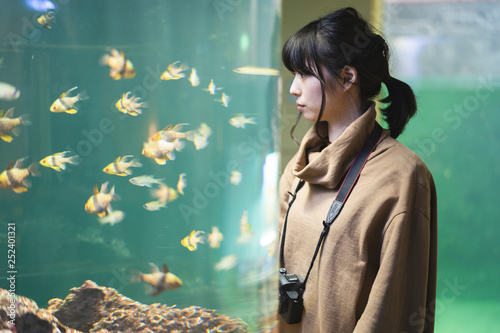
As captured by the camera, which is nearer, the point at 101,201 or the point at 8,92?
the point at 8,92

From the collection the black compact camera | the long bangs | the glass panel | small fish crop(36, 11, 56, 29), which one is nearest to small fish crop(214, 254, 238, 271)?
the black compact camera

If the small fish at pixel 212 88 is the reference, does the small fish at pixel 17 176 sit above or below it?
below

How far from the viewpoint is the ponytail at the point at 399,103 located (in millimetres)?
1371

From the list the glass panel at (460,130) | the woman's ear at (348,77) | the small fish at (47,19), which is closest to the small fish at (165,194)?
the small fish at (47,19)

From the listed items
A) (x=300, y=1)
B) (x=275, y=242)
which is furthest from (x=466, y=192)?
(x=275, y=242)

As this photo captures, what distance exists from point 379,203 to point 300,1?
5.17 feet

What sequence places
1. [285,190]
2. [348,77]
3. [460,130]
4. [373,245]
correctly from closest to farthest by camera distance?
1. [373,245]
2. [348,77]
3. [285,190]
4. [460,130]

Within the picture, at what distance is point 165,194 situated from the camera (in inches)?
45.1

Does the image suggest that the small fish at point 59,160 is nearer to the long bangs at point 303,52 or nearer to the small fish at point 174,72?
the small fish at point 174,72

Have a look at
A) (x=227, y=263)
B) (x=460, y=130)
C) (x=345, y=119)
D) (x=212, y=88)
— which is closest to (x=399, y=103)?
(x=345, y=119)

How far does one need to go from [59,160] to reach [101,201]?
0.48ft

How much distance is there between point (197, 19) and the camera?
1.07m

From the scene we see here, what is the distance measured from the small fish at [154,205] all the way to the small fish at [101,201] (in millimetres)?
76

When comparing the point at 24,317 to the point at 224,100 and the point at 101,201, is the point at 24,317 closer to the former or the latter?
the point at 101,201
